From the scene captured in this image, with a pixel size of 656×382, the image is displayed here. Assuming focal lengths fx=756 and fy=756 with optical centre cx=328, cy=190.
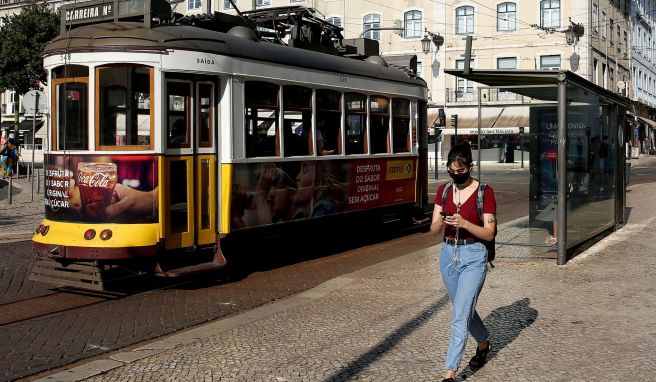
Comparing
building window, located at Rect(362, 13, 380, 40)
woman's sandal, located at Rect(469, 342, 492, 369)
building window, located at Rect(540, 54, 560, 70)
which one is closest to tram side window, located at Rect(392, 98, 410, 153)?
woman's sandal, located at Rect(469, 342, 492, 369)

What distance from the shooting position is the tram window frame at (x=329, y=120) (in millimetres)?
11117

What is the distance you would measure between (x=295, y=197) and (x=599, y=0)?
4282cm

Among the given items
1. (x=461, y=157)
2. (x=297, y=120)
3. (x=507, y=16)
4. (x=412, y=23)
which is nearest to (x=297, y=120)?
(x=297, y=120)

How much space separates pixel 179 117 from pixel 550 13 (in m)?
40.9

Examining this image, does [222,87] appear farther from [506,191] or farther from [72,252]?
[506,191]

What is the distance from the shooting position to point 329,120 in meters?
11.4

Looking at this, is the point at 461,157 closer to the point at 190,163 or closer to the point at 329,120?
the point at 190,163

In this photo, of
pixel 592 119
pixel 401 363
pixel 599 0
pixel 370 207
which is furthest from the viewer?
pixel 599 0

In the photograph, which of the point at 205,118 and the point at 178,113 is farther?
the point at 205,118

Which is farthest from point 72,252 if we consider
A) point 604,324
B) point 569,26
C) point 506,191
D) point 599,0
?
point 599,0

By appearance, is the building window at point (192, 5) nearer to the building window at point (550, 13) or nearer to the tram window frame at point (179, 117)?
the building window at point (550, 13)

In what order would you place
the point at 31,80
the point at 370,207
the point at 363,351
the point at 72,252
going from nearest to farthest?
1. the point at 363,351
2. the point at 72,252
3. the point at 370,207
4. the point at 31,80

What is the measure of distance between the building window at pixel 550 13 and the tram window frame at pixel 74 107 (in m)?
41.2

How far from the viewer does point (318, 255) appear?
1205 cm
